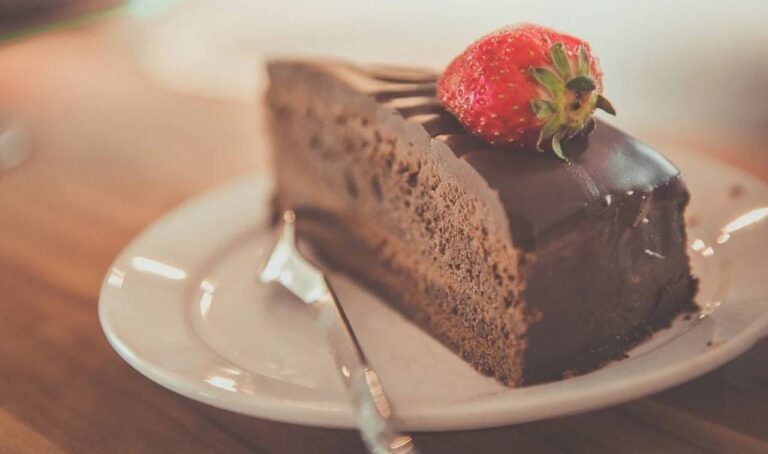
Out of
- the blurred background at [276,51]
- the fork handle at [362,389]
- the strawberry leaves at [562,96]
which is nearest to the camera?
the fork handle at [362,389]

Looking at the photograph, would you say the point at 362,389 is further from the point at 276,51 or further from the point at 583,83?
the point at 276,51

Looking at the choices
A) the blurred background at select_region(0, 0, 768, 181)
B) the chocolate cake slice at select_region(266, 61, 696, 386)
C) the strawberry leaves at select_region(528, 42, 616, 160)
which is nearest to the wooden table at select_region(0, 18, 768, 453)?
the blurred background at select_region(0, 0, 768, 181)

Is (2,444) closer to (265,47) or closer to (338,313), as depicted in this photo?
(338,313)

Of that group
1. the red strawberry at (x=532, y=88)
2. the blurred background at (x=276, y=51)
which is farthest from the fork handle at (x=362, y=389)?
the blurred background at (x=276, y=51)

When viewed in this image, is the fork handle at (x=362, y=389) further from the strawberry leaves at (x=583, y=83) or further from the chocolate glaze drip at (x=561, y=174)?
the strawberry leaves at (x=583, y=83)

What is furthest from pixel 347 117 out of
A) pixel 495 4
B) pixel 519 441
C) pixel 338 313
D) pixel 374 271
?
pixel 495 4

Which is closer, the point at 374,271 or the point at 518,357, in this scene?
the point at 518,357

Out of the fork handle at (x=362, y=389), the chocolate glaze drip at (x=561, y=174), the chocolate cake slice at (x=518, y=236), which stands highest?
the chocolate glaze drip at (x=561, y=174)
